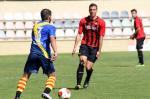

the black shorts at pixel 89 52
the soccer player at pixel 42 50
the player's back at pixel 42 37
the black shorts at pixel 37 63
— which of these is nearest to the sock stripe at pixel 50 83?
the soccer player at pixel 42 50

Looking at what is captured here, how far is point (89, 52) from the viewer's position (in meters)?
14.3

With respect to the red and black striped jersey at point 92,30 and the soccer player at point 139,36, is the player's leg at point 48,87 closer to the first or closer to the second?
the red and black striped jersey at point 92,30

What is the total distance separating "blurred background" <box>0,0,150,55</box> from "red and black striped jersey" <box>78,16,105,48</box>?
17.0 meters

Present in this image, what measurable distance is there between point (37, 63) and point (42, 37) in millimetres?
558

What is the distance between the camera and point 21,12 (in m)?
33.8

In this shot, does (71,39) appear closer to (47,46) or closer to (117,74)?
(117,74)

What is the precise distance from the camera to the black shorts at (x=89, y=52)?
14227 mm

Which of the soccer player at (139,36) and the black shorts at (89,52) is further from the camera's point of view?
the soccer player at (139,36)

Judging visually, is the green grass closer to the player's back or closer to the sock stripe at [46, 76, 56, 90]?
the sock stripe at [46, 76, 56, 90]

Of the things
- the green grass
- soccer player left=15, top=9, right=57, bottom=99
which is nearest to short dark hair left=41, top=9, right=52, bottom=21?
soccer player left=15, top=9, right=57, bottom=99

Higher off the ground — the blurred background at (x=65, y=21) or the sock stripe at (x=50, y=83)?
the sock stripe at (x=50, y=83)

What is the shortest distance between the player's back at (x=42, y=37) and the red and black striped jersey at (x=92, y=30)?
2.69m

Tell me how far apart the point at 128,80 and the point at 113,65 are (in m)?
6.11

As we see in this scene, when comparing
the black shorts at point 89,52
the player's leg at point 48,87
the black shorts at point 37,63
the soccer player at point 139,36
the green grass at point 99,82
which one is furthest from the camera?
the soccer player at point 139,36
